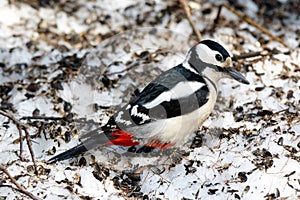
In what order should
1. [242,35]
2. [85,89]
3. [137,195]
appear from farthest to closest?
[242,35] → [85,89] → [137,195]

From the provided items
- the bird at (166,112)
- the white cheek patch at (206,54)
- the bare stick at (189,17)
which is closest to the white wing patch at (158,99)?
the bird at (166,112)

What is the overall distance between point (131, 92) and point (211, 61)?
100 centimetres

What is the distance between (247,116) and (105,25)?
2.14m

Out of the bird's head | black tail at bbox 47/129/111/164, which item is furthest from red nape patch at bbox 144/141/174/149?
the bird's head

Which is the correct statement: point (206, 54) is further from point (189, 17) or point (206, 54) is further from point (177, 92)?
point (189, 17)

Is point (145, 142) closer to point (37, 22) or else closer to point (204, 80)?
point (204, 80)

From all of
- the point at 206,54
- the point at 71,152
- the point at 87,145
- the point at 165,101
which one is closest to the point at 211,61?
the point at 206,54

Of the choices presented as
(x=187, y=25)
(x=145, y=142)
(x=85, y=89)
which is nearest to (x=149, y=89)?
(x=145, y=142)

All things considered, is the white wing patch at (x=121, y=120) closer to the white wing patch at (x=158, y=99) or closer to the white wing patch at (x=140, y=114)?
the white wing patch at (x=140, y=114)

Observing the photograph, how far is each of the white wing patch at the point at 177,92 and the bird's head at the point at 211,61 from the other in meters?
0.19

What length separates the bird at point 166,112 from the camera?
3.85 m

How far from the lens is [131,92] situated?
4812 millimetres

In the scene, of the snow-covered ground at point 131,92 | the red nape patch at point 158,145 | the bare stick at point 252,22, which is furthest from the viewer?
the bare stick at point 252,22

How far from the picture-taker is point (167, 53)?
17.1 ft
